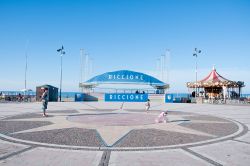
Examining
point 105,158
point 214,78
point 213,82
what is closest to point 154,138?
point 105,158

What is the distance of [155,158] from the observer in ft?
22.1

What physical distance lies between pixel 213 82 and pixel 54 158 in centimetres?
3963

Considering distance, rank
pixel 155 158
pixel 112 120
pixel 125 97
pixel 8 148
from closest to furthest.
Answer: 1. pixel 155 158
2. pixel 8 148
3. pixel 112 120
4. pixel 125 97

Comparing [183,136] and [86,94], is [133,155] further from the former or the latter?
[86,94]

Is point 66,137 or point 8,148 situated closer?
point 8,148

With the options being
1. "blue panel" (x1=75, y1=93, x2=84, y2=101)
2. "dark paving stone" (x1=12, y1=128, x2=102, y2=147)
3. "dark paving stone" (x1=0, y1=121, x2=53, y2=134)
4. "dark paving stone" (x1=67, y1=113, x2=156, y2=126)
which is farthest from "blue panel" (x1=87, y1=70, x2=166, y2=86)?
"dark paving stone" (x1=12, y1=128, x2=102, y2=147)

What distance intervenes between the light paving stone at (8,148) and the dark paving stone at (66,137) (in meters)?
0.88

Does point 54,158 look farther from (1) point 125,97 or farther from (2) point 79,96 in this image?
(1) point 125,97

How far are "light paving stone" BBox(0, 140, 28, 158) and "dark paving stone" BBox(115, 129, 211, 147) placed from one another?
302 cm

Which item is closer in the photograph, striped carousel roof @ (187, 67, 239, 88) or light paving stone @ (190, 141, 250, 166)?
light paving stone @ (190, 141, 250, 166)

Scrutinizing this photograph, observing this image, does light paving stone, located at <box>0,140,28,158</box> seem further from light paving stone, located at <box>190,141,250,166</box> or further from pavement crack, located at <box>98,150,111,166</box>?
light paving stone, located at <box>190,141,250,166</box>

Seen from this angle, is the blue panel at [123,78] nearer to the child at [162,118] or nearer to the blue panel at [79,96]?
the blue panel at [79,96]

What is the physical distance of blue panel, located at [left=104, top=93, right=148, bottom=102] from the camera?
1553 inches

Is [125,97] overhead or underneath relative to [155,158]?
overhead
